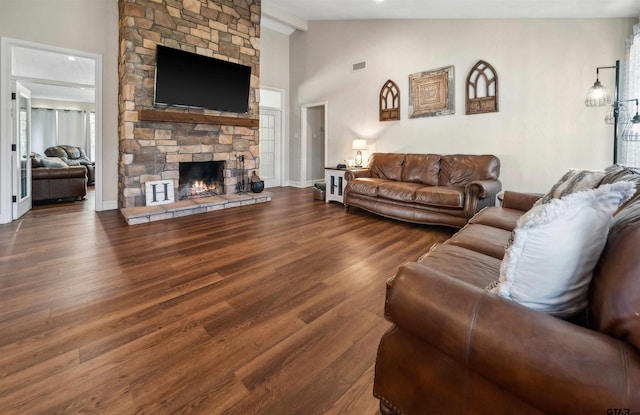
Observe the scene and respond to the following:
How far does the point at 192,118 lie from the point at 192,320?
3.86 meters

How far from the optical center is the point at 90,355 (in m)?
1.51

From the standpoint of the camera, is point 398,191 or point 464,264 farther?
point 398,191

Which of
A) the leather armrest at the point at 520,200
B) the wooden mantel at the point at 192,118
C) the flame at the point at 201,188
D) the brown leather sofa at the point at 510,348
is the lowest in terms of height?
the brown leather sofa at the point at 510,348

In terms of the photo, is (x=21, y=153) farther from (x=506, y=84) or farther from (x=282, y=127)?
(x=506, y=84)

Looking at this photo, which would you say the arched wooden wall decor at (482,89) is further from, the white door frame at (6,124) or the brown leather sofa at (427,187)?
the white door frame at (6,124)

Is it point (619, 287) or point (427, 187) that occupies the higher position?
point (427, 187)

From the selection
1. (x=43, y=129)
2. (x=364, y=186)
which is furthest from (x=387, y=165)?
(x=43, y=129)

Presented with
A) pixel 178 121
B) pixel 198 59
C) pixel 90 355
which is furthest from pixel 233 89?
pixel 90 355

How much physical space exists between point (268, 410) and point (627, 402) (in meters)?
1.07

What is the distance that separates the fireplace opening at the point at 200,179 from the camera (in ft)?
17.3

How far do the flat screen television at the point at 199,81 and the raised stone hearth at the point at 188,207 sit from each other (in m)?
1.47

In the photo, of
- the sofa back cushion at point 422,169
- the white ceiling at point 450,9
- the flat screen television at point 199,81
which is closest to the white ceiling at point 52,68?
the flat screen television at point 199,81

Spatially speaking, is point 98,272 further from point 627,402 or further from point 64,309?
point 627,402

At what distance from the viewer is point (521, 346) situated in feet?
2.61
